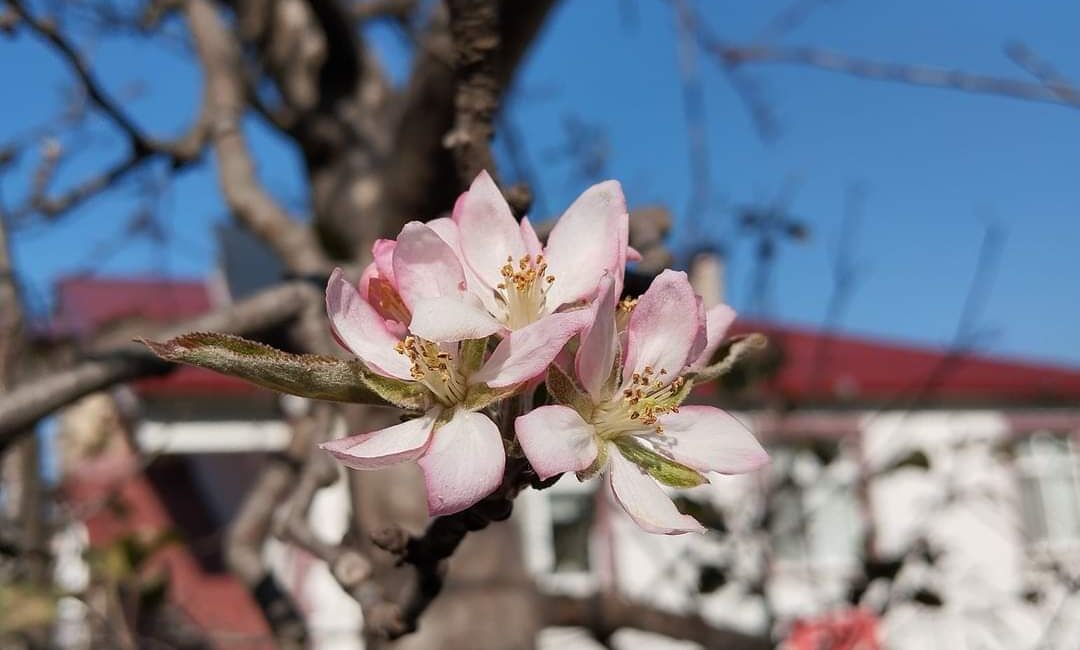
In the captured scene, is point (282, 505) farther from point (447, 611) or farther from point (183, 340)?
point (183, 340)

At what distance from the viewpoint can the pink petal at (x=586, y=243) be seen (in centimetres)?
71

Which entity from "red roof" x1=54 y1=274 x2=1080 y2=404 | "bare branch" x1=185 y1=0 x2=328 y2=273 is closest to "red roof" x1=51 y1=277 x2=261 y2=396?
"red roof" x1=54 y1=274 x2=1080 y2=404

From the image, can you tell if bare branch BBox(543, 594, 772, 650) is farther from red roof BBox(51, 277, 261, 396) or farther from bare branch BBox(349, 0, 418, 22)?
red roof BBox(51, 277, 261, 396)

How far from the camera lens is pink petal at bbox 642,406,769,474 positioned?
702 mm

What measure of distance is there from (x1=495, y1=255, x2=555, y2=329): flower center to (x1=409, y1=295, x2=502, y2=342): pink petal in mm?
96

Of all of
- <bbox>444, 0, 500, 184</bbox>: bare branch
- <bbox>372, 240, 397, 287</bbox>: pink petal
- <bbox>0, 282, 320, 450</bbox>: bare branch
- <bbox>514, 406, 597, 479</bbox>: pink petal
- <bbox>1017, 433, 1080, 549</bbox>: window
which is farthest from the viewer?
<bbox>1017, 433, 1080, 549</bbox>: window

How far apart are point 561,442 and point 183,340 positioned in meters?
0.26

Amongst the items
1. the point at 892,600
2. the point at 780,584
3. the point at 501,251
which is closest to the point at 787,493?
the point at 892,600

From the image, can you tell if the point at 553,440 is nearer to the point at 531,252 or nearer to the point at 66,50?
the point at 531,252

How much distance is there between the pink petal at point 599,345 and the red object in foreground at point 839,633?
191 centimetres

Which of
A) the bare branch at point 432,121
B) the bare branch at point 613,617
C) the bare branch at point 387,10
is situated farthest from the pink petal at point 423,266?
the bare branch at point 387,10

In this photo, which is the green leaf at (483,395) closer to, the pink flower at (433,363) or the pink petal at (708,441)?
the pink flower at (433,363)

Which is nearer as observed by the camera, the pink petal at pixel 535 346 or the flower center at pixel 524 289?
the pink petal at pixel 535 346

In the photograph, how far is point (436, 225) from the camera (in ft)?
2.37
